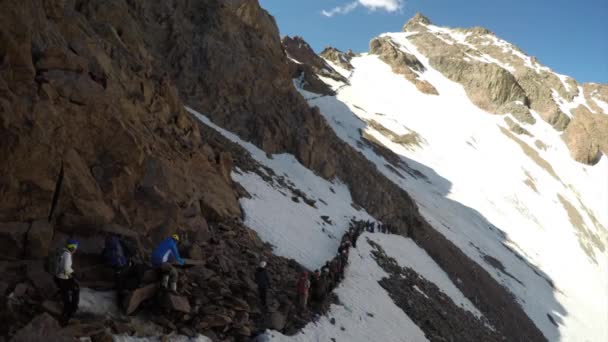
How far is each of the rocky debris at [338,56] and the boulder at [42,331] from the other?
443 feet

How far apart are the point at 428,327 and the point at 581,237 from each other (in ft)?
266

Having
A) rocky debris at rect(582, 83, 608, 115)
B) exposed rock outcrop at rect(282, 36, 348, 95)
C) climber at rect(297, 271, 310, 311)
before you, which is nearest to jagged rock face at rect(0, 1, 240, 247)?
climber at rect(297, 271, 310, 311)

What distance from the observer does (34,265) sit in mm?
8305

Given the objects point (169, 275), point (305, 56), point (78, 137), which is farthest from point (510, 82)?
point (169, 275)

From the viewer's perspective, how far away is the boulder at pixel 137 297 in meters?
8.47

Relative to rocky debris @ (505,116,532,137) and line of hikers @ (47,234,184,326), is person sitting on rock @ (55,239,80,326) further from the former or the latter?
rocky debris @ (505,116,532,137)

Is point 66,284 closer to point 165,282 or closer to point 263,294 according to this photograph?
point 165,282

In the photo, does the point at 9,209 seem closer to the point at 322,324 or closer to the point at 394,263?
the point at 322,324

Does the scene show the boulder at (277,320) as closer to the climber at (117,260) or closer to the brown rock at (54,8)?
the climber at (117,260)

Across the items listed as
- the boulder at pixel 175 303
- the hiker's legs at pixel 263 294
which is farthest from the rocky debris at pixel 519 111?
the boulder at pixel 175 303

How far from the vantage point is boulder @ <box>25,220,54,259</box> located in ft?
28.0

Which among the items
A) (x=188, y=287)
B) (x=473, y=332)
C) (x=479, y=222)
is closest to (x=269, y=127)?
(x=473, y=332)

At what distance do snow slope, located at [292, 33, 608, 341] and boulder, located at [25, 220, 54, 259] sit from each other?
1578 inches

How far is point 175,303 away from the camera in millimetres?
8906
